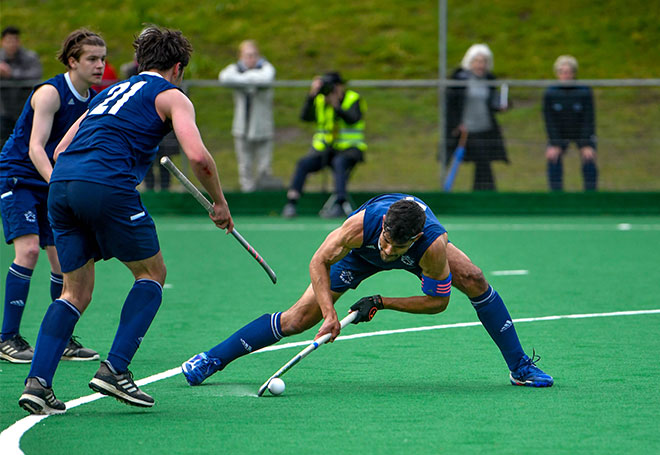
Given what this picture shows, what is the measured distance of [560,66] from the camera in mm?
13094

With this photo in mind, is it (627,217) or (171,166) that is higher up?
(171,166)

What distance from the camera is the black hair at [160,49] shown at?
4.52 meters

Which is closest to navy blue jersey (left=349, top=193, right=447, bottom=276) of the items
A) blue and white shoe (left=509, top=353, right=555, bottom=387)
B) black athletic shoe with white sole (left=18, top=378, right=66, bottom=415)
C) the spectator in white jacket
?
blue and white shoe (left=509, top=353, right=555, bottom=387)

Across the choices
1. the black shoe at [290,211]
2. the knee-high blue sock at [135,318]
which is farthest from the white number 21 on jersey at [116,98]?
the black shoe at [290,211]

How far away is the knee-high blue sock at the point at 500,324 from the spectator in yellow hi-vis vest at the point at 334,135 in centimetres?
783

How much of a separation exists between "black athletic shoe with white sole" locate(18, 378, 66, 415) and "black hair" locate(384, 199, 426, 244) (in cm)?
154

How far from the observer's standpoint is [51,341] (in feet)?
14.4

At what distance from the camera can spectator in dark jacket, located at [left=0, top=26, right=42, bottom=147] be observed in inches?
522

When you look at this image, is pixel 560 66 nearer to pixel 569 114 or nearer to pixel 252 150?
pixel 569 114

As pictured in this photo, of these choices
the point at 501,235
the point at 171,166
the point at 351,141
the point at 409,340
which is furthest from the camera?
the point at 351,141

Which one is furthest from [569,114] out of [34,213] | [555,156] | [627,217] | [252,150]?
[34,213]

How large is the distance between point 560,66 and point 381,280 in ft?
18.1

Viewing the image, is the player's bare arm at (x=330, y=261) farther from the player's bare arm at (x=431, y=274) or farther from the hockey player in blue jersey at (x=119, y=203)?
the hockey player in blue jersey at (x=119, y=203)

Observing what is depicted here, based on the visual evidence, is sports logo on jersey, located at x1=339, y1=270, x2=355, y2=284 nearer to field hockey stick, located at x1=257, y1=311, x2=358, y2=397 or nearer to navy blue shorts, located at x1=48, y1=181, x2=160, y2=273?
field hockey stick, located at x1=257, y1=311, x2=358, y2=397
